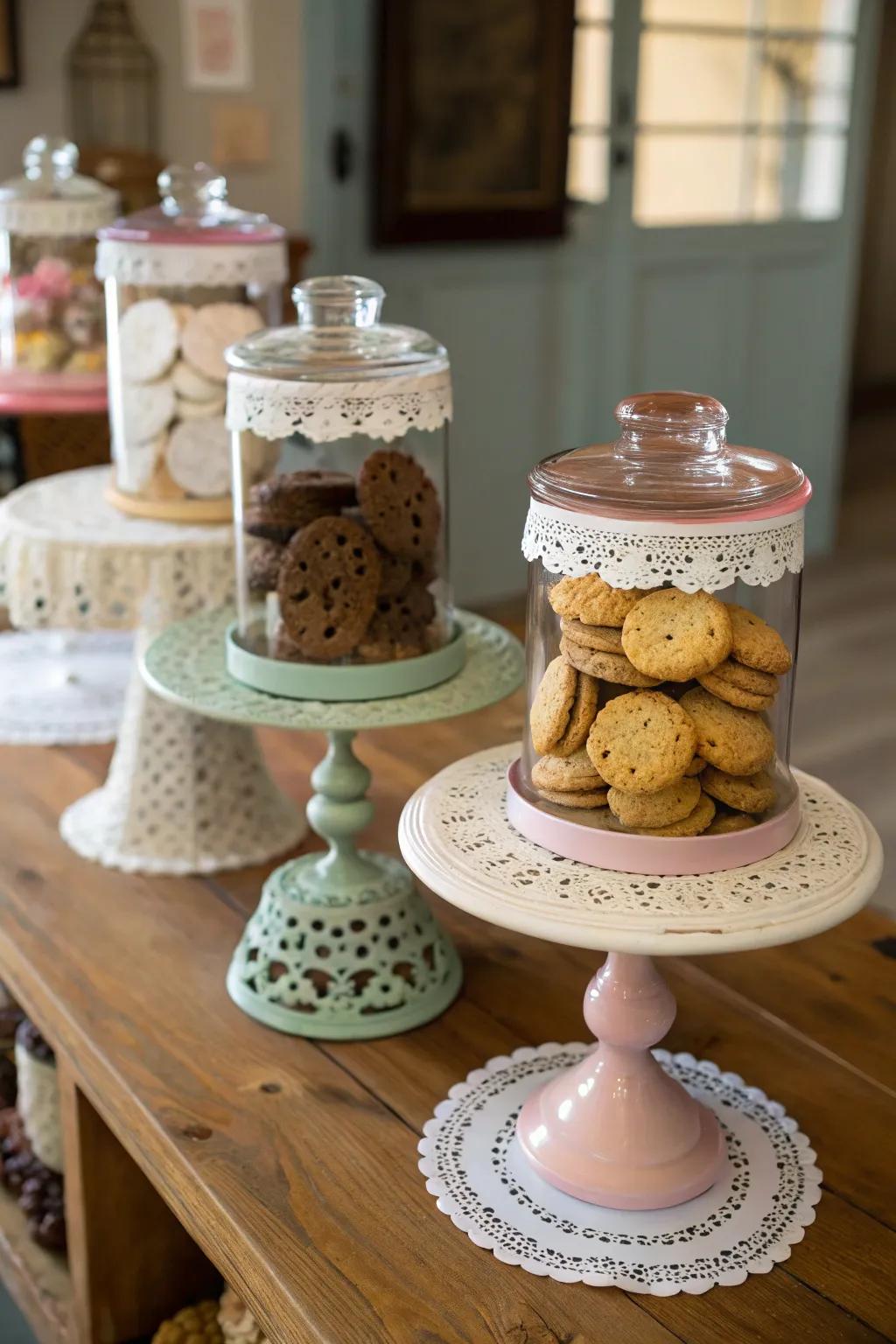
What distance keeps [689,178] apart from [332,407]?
9.33ft

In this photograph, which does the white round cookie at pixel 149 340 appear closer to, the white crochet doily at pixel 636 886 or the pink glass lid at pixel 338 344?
the pink glass lid at pixel 338 344

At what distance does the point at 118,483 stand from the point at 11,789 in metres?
0.36

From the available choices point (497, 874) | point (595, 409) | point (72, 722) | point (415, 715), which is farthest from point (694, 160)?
point (497, 874)

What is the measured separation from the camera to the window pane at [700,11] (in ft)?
11.4

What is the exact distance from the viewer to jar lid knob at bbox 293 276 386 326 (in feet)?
3.78

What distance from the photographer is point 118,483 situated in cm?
150

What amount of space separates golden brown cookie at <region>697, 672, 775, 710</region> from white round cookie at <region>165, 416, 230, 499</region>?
2.26 ft

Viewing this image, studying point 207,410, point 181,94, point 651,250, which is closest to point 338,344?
point 207,410

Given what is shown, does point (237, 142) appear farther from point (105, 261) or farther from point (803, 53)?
point (803, 53)

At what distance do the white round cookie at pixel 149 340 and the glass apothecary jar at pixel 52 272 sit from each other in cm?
36

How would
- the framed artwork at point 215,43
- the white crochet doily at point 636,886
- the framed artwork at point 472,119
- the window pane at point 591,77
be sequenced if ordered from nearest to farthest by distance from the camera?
the white crochet doily at point 636,886
the framed artwork at point 215,43
the framed artwork at point 472,119
the window pane at point 591,77

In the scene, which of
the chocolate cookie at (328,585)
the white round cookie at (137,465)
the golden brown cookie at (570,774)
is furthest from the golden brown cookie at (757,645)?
the white round cookie at (137,465)

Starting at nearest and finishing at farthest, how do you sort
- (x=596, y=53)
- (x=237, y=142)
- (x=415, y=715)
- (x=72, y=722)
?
(x=415, y=715)
(x=72, y=722)
(x=237, y=142)
(x=596, y=53)

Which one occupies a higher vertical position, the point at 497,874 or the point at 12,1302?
the point at 497,874
